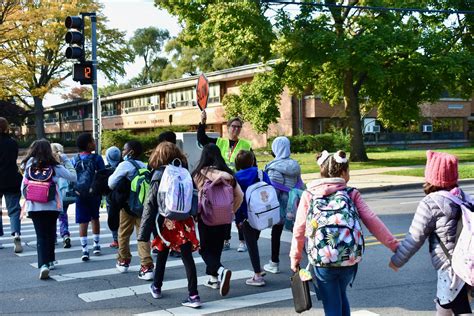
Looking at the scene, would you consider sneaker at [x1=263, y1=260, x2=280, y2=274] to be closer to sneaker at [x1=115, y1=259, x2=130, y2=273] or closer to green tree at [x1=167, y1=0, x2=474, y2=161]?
sneaker at [x1=115, y1=259, x2=130, y2=273]

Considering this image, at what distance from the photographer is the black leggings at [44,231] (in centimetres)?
709

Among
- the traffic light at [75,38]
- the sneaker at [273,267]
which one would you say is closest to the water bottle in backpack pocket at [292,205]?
the sneaker at [273,267]

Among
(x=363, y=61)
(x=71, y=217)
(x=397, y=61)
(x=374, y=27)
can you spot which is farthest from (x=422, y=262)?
(x=397, y=61)

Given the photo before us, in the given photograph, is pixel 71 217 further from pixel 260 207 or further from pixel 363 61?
pixel 363 61

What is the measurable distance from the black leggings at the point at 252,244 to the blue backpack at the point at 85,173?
279cm

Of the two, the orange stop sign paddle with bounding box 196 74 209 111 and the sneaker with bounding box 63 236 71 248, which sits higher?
the orange stop sign paddle with bounding box 196 74 209 111

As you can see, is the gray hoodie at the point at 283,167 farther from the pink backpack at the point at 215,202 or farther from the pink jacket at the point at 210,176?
the pink backpack at the point at 215,202

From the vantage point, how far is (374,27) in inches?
934

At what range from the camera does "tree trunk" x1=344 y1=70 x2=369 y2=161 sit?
2798 cm

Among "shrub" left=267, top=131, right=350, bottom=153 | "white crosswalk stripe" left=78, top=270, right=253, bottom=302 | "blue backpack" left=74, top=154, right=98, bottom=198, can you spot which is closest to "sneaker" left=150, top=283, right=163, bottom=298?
"white crosswalk stripe" left=78, top=270, right=253, bottom=302

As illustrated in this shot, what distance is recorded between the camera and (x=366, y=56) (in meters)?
22.8

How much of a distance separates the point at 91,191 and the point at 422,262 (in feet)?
15.7

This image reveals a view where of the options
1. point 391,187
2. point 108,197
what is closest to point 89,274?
point 108,197

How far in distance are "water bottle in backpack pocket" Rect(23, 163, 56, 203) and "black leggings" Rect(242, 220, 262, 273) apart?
2530mm
